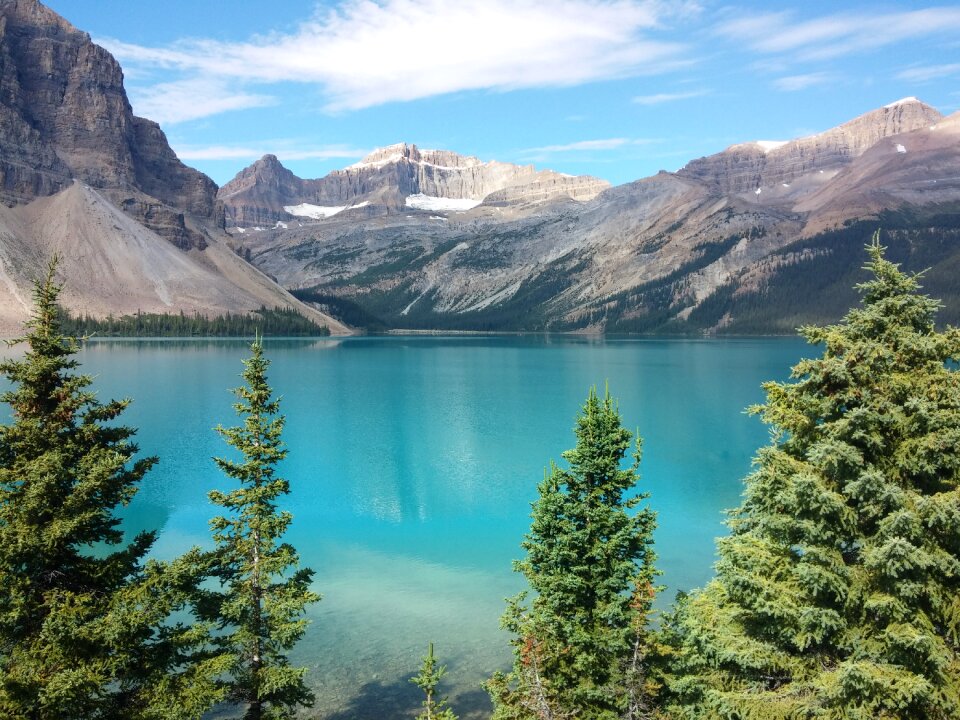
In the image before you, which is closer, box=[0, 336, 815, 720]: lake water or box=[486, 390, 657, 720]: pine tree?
box=[486, 390, 657, 720]: pine tree

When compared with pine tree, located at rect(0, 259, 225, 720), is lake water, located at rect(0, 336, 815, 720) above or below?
below

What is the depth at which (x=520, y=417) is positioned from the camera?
264 ft

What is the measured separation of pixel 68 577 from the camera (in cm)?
1291

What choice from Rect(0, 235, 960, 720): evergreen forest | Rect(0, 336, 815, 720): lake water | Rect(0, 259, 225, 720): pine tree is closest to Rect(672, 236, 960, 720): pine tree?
Rect(0, 235, 960, 720): evergreen forest

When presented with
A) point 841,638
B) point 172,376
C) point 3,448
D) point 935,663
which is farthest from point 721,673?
point 172,376

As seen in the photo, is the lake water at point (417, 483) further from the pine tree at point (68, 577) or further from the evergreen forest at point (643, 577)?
the pine tree at point (68, 577)

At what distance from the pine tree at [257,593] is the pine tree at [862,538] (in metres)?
9.61

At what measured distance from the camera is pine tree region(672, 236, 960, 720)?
396 inches

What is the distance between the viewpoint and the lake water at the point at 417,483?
87.6ft

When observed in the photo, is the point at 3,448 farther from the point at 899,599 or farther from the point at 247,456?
the point at 899,599

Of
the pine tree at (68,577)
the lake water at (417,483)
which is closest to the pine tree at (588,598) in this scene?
the lake water at (417,483)

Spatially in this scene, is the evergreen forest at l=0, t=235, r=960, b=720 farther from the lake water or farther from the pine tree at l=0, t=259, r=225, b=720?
the lake water

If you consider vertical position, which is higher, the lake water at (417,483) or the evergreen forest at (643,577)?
the evergreen forest at (643,577)

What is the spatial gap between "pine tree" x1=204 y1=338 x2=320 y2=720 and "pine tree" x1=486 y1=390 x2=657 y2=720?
5.20 meters
